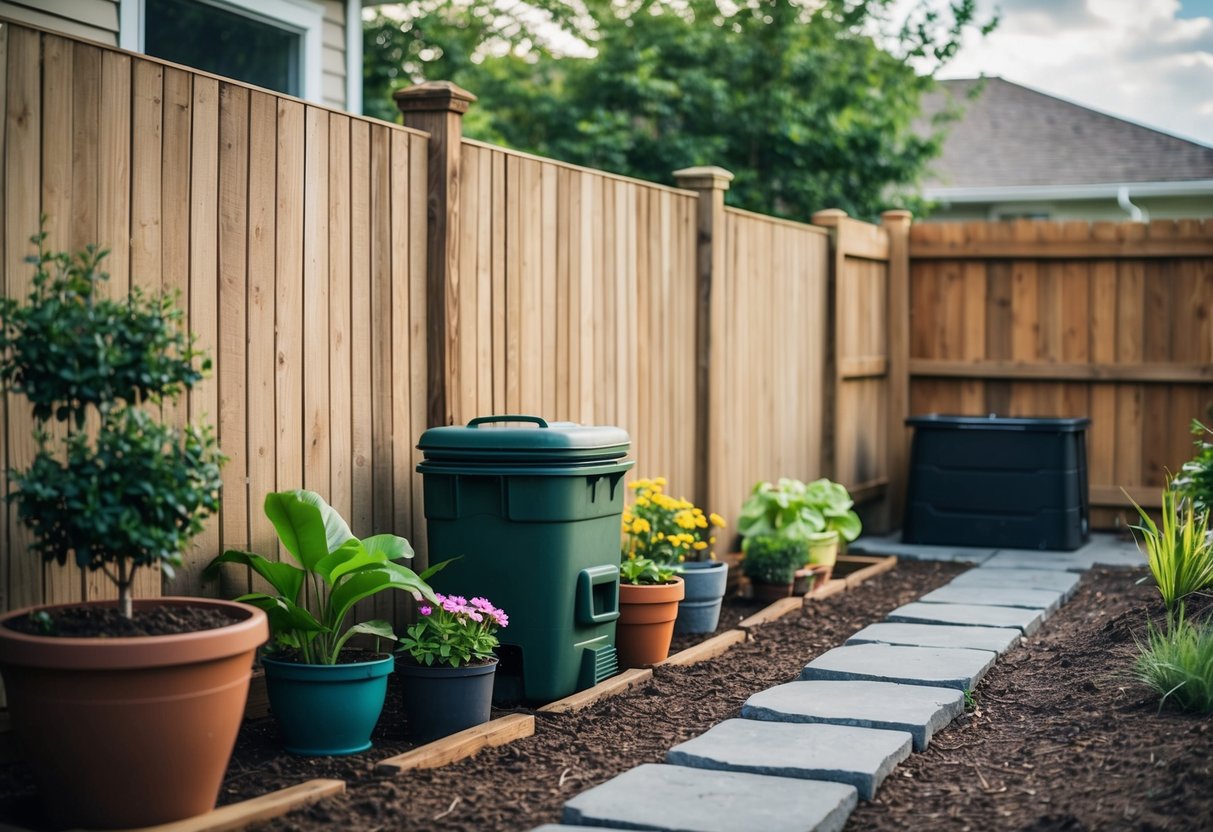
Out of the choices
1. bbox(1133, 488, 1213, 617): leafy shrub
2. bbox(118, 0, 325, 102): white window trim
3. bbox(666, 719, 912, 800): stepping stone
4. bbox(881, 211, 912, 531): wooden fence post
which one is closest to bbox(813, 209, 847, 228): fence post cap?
bbox(881, 211, 912, 531): wooden fence post

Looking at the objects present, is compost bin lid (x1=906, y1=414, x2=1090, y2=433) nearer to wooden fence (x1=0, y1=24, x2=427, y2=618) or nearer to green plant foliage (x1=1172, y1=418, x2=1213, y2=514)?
green plant foliage (x1=1172, y1=418, x2=1213, y2=514)

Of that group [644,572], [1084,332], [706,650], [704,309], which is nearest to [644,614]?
[644,572]

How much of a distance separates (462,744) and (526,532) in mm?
787

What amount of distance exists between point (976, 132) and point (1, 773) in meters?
18.6

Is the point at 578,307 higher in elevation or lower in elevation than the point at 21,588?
higher

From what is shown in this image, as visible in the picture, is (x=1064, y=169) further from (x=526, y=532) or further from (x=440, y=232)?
(x=526, y=532)

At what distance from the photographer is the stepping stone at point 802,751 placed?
350 centimetres

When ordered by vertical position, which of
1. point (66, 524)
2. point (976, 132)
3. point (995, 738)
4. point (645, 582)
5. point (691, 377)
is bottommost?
point (995, 738)

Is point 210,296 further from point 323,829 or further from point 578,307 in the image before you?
point 578,307

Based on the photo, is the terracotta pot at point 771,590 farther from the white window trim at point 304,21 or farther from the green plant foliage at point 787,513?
the white window trim at point 304,21

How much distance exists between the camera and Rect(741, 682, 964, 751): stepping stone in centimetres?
402

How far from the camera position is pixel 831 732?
3.90 metres

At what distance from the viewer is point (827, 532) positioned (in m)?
6.83

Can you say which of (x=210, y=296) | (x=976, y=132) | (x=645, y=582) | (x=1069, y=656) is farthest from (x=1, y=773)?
(x=976, y=132)
